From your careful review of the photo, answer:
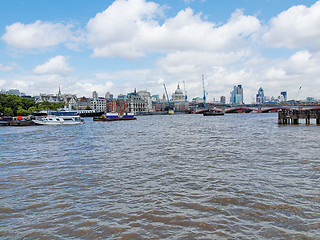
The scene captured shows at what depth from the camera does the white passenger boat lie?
251 feet

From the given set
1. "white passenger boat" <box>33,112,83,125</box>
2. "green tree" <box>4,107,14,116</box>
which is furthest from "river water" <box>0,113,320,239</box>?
"green tree" <box>4,107,14,116</box>

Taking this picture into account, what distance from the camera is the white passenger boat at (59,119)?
76.6 m

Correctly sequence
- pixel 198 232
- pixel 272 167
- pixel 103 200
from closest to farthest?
pixel 198 232, pixel 103 200, pixel 272 167

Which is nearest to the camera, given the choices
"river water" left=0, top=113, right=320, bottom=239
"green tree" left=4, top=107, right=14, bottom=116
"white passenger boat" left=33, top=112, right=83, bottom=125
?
"river water" left=0, top=113, right=320, bottom=239

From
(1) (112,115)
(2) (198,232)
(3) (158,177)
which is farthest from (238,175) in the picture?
(1) (112,115)

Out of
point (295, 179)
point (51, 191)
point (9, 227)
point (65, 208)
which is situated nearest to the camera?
point (9, 227)

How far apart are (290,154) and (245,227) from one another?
1327 cm

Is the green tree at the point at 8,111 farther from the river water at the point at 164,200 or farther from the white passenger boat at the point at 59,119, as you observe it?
the river water at the point at 164,200

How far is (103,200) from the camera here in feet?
32.4

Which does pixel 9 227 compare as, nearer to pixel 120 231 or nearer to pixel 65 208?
pixel 65 208

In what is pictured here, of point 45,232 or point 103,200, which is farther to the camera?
point 103,200

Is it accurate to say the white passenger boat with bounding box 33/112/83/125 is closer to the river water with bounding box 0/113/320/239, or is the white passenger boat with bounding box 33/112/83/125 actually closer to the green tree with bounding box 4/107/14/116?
the green tree with bounding box 4/107/14/116

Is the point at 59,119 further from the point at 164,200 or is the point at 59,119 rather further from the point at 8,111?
the point at 164,200

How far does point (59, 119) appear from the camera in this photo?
259 ft
